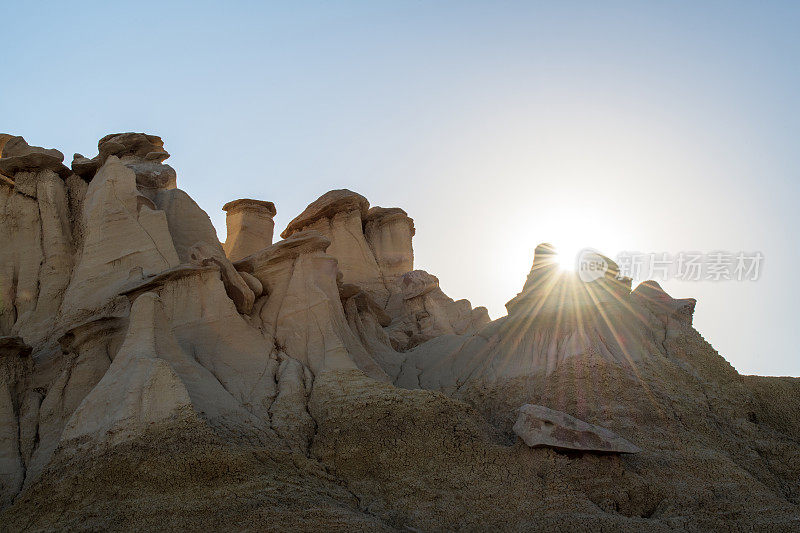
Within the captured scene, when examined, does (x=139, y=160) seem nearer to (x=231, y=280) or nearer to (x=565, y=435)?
(x=231, y=280)

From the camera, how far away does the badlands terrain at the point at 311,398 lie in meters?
10.7

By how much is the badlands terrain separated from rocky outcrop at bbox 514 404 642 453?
4cm

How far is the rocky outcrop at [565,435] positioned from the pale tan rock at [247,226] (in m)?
17.1

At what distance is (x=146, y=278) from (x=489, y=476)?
9.05 metres

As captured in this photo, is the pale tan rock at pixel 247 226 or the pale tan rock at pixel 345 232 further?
the pale tan rock at pixel 247 226

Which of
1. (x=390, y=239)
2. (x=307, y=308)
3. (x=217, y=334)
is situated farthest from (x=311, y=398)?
(x=390, y=239)

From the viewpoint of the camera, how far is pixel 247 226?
28.0 m

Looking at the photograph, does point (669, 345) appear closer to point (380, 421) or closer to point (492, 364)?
point (492, 364)

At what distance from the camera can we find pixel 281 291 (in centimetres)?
1698

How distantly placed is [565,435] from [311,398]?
5041 millimetres

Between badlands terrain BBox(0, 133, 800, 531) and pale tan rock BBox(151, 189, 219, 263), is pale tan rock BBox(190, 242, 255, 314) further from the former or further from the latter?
pale tan rock BBox(151, 189, 219, 263)

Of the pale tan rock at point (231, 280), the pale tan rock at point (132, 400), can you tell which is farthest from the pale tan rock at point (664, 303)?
the pale tan rock at point (132, 400)

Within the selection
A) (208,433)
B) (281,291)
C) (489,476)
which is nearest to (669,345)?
(489,476)

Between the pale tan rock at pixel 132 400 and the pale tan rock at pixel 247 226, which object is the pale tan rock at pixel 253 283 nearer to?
the pale tan rock at pixel 132 400
